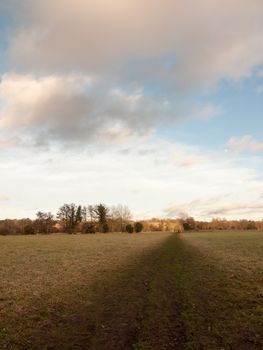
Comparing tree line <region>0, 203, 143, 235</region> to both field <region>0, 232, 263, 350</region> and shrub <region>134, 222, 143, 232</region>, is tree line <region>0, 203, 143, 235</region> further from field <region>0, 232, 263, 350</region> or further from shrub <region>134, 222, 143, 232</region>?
field <region>0, 232, 263, 350</region>

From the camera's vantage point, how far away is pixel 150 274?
2105 centimetres

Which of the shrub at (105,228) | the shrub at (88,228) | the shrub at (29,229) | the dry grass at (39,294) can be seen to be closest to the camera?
the dry grass at (39,294)

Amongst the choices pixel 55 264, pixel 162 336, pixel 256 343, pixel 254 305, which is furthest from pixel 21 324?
pixel 55 264

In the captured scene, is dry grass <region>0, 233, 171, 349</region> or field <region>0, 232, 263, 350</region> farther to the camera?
dry grass <region>0, 233, 171, 349</region>

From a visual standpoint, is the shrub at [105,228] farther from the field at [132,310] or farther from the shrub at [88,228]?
the field at [132,310]

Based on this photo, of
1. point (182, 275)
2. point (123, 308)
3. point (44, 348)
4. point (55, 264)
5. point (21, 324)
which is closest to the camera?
point (44, 348)

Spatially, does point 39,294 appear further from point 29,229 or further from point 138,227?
point 138,227

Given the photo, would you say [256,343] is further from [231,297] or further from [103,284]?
[103,284]

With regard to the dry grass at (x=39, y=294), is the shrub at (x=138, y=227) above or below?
above

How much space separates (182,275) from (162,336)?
1123 cm

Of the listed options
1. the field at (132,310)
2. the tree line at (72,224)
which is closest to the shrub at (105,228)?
the tree line at (72,224)

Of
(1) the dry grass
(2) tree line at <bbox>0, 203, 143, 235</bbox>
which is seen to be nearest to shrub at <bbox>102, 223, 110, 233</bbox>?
(2) tree line at <bbox>0, 203, 143, 235</bbox>

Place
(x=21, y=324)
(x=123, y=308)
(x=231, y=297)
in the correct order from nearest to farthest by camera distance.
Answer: (x=21, y=324) → (x=123, y=308) → (x=231, y=297)

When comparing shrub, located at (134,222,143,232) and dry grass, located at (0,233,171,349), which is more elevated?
shrub, located at (134,222,143,232)
